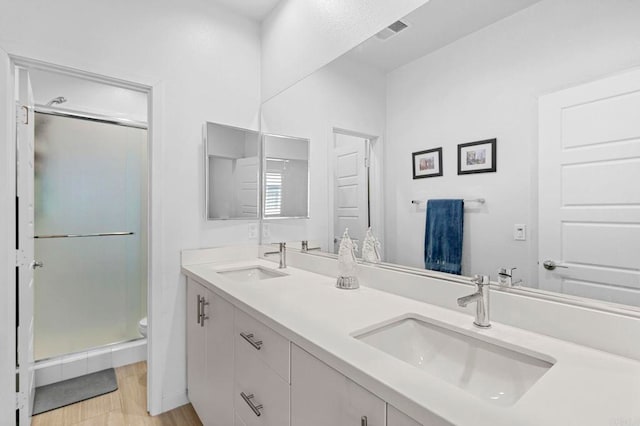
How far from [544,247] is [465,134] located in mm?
452

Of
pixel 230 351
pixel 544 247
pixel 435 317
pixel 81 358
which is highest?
pixel 544 247

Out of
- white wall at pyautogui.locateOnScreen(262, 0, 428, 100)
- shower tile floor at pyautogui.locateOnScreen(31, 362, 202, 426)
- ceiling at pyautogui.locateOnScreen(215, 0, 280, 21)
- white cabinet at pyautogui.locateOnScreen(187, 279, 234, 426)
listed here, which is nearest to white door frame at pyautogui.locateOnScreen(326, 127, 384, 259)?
white wall at pyautogui.locateOnScreen(262, 0, 428, 100)

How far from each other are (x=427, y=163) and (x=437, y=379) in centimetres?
83

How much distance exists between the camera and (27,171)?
5.43 ft

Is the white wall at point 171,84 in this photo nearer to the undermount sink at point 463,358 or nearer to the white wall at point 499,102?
the white wall at point 499,102

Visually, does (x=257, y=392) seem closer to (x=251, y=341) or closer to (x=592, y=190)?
(x=251, y=341)

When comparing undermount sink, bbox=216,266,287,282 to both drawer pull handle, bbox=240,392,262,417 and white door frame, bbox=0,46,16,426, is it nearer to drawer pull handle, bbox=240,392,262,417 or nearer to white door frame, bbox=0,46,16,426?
drawer pull handle, bbox=240,392,262,417

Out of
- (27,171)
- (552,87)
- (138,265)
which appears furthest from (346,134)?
(138,265)

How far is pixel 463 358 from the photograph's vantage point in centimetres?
95

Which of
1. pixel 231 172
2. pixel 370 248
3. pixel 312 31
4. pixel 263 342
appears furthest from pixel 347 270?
pixel 312 31

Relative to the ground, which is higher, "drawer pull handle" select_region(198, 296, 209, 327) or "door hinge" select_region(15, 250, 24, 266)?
"door hinge" select_region(15, 250, 24, 266)

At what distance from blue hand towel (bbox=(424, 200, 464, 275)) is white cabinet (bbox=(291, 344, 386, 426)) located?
2.08 feet

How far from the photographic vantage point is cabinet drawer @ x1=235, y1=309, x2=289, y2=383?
3.26ft

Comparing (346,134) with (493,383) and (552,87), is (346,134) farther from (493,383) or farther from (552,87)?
(493,383)
